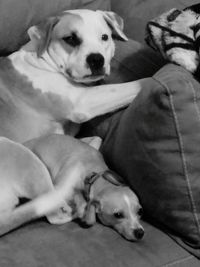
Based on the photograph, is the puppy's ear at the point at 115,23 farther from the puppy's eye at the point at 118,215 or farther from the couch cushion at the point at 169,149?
the puppy's eye at the point at 118,215

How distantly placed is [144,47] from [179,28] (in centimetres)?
31

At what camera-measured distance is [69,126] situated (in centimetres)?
171

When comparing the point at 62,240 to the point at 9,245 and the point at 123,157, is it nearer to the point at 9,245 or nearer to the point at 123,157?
the point at 9,245

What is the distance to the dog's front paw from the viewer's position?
4.17ft

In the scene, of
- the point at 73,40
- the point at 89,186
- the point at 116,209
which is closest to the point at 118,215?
the point at 116,209

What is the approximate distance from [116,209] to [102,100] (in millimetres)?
421

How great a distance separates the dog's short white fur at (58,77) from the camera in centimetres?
157

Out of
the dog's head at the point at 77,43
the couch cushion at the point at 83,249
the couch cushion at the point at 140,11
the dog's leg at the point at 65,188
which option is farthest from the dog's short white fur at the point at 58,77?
the couch cushion at the point at 83,249

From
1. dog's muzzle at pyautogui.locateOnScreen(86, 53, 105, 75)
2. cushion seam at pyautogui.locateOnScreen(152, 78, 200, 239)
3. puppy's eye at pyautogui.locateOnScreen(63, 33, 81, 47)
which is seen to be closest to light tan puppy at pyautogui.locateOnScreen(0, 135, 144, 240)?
cushion seam at pyautogui.locateOnScreen(152, 78, 200, 239)

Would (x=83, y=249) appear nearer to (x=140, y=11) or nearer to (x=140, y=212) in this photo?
(x=140, y=212)

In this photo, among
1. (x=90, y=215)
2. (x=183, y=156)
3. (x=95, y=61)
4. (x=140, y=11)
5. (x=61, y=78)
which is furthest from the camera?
(x=140, y=11)

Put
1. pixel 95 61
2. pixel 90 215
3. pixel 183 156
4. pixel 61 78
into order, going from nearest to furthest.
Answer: pixel 183 156 → pixel 90 215 → pixel 95 61 → pixel 61 78

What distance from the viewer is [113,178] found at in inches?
53.0

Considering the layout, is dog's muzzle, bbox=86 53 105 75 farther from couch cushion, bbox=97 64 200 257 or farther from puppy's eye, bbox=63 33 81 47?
couch cushion, bbox=97 64 200 257
